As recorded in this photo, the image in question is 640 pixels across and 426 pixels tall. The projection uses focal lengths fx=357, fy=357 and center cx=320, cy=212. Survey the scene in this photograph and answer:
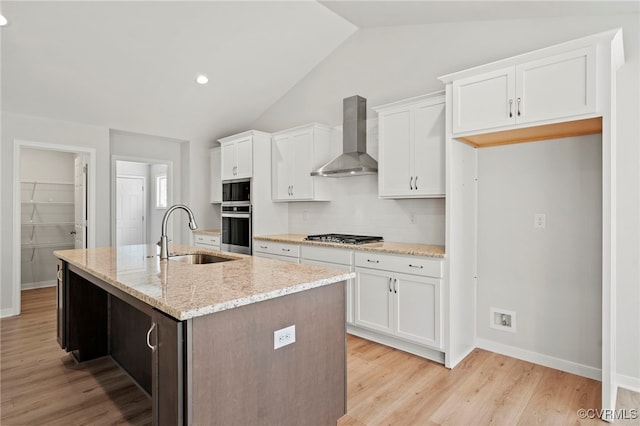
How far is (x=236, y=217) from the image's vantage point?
15.8ft

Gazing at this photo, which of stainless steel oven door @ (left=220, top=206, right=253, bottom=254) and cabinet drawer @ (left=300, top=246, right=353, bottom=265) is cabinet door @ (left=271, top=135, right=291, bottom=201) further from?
cabinet drawer @ (left=300, top=246, right=353, bottom=265)

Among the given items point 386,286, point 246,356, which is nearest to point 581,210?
point 386,286

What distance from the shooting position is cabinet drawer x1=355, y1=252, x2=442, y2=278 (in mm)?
2889

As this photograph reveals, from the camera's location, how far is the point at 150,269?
2129mm

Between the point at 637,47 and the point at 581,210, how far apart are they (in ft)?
3.81

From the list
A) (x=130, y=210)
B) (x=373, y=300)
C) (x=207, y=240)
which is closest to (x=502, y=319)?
(x=373, y=300)

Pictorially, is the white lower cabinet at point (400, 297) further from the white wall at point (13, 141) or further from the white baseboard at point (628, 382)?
the white wall at point (13, 141)

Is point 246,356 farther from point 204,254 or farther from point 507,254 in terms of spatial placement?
point 507,254

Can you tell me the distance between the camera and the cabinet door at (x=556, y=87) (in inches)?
87.2

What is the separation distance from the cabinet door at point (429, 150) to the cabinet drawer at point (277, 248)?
58.7 inches

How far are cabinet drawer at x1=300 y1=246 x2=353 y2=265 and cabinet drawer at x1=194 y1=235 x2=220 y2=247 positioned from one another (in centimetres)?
183

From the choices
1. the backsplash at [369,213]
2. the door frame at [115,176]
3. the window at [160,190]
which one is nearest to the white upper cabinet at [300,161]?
the backsplash at [369,213]

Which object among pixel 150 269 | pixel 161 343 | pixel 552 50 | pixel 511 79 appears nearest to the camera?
pixel 161 343

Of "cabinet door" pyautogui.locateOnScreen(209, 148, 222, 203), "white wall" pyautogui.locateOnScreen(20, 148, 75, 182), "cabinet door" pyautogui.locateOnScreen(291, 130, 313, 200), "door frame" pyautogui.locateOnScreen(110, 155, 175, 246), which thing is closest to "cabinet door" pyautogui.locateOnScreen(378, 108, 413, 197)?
"cabinet door" pyautogui.locateOnScreen(291, 130, 313, 200)
